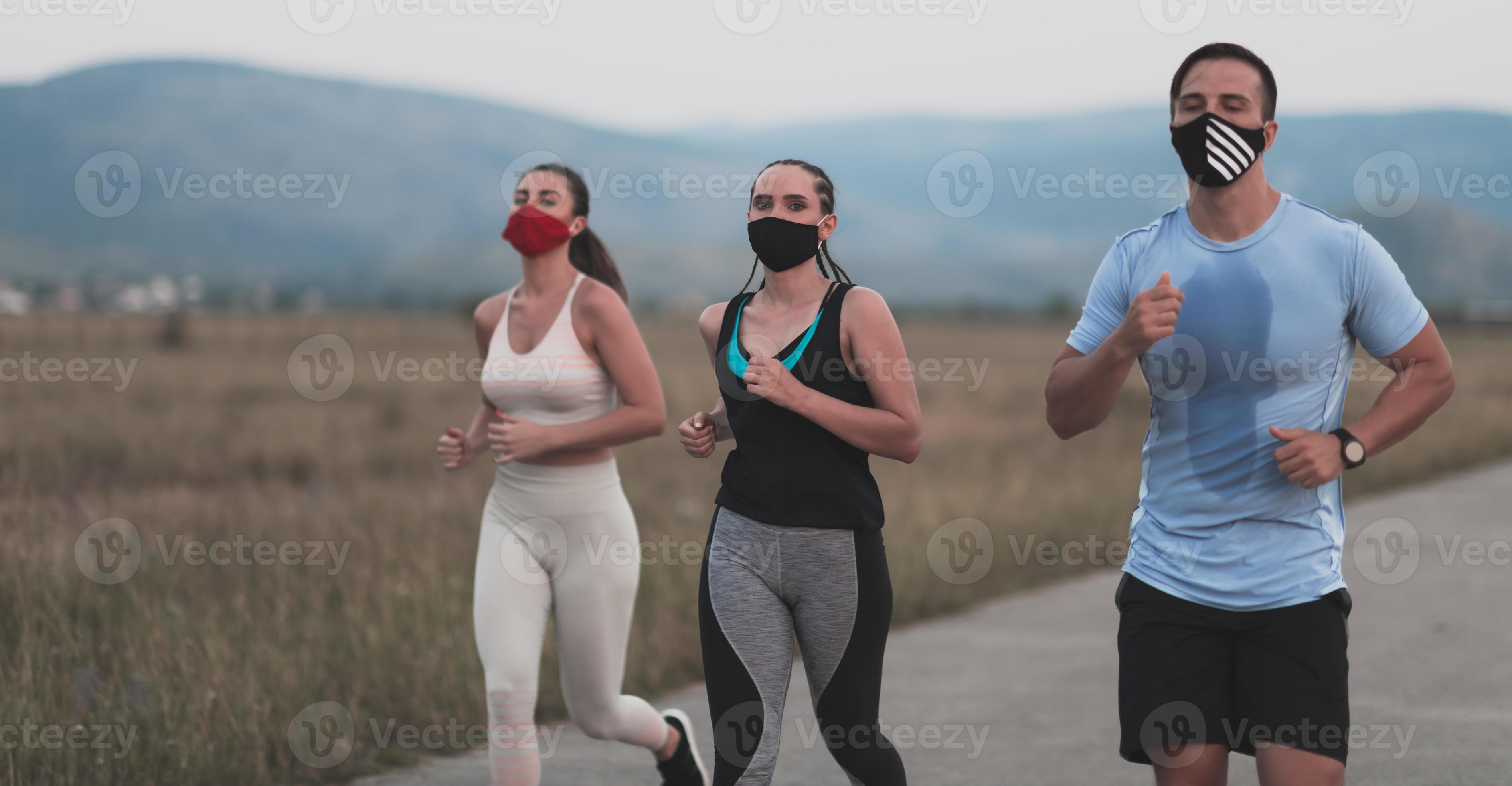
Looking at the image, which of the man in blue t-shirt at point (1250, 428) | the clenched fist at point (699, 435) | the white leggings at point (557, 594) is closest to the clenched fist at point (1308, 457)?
the man in blue t-shirt at point (1250, 428)

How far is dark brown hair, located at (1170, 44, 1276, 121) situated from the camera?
3578mm

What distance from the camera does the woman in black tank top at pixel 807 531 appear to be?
399cm

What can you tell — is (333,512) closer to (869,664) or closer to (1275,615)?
(869,664)

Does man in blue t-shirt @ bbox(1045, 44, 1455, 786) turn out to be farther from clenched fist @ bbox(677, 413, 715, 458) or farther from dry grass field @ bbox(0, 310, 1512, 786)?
dry grass field @ bbox(0, 310, 1512, 786)

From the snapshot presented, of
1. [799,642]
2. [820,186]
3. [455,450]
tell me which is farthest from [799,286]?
[455,450]

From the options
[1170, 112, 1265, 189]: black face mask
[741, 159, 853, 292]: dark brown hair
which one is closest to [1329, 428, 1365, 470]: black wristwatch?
[1170, 112, 1265, 189]: black face mask

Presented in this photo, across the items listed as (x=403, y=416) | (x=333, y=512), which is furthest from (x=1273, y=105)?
(x=403, y=416)

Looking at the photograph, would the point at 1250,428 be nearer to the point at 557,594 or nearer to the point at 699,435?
the point at 699,435

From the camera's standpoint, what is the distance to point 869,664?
404 cm

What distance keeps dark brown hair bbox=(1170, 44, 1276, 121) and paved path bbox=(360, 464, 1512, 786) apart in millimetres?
3038

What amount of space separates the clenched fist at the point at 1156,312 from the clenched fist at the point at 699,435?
135 centimetres

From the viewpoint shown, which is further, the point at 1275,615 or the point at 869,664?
the point at 869,664

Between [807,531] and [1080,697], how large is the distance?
364cm

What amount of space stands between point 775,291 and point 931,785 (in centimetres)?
241
